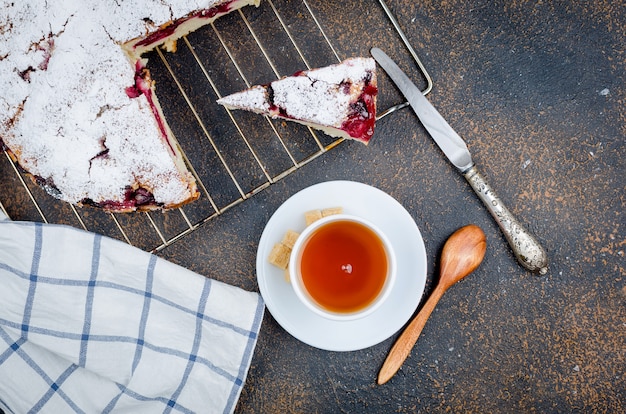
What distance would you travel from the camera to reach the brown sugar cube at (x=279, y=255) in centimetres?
166

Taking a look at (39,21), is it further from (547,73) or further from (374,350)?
(547,73)

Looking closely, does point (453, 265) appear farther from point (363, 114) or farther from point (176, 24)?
point (176, 24)

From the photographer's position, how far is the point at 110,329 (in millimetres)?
1705

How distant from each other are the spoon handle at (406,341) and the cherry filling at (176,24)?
122cm

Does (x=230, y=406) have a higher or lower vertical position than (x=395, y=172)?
lower

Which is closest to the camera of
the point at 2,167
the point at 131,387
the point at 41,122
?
the point at 41,122

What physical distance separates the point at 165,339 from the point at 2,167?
0.86 meters

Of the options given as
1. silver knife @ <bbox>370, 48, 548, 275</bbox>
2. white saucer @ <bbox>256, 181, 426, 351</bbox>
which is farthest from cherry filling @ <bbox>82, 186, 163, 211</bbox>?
silver knife @ <bbox>370, 48, 548, 275</bbox>

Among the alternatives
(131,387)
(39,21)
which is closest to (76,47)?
(39,21)

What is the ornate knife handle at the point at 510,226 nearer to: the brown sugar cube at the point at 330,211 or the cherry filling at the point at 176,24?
the brown sugar cube at the point at 330,211

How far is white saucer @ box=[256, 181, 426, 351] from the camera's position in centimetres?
169

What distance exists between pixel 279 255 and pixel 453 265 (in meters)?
0.61

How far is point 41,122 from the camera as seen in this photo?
1596 mm

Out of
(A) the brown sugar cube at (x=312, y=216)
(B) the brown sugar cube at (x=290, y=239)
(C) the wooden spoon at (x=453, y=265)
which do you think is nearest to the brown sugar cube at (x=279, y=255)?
(B) the brown sugar cube at (x=290, y=239)
